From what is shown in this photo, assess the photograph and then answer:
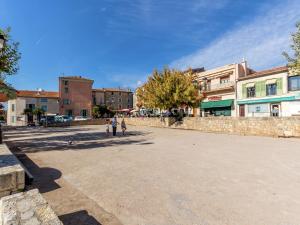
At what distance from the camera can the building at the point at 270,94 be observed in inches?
972

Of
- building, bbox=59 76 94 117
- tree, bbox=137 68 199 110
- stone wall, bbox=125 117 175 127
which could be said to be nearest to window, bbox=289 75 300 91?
tree, bbox=137 68 199 110

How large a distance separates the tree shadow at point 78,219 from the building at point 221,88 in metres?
28.6

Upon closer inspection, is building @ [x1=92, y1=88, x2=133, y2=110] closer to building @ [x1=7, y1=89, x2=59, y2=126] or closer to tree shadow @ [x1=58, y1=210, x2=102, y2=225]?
building @ [x1=7, y1=89, x2=59, y2=126]

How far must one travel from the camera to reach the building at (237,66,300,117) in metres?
24.7

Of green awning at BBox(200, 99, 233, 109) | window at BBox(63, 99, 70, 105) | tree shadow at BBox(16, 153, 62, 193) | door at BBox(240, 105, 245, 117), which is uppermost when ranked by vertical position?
window at BBox(63, 99, 70, 105)

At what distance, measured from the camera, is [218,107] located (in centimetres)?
3409

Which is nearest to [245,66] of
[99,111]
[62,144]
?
[62,144]

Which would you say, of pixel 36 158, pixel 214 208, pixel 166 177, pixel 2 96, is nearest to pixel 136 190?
pixel 166 177

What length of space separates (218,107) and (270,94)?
27.5ft

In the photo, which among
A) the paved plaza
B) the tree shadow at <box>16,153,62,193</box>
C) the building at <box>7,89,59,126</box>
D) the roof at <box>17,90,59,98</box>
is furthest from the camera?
the roof at <box>17,90,59,98</box>

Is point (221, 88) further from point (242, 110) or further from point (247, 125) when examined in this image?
point (247, 125)

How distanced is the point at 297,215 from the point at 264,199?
2.37ft

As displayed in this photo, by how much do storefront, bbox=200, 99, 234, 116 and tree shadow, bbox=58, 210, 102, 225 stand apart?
31.1 metres

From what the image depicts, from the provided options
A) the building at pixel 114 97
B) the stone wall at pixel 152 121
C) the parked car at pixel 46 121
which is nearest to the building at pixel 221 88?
the stone wall at pixel 152 121
